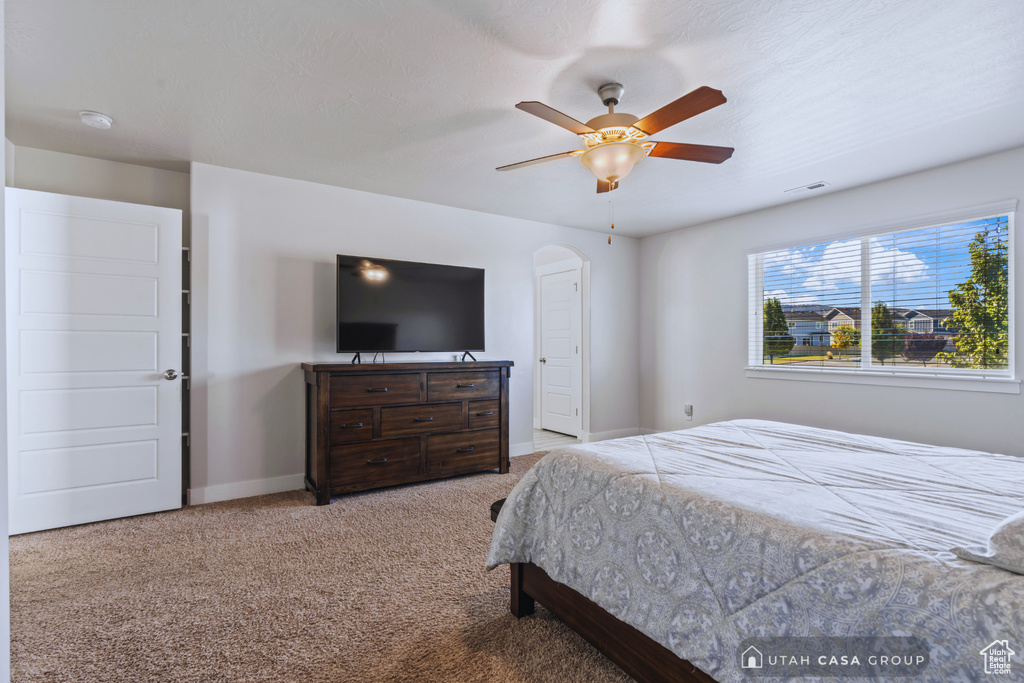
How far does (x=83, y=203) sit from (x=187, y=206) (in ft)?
2.27

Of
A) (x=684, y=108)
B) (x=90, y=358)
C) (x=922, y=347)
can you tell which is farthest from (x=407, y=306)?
(x=922, y=347)

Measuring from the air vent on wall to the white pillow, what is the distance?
342 centimetres

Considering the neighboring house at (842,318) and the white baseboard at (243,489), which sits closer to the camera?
the white baseboard at (243,489)

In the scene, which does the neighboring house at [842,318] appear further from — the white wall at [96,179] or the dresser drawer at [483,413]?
the white wall at [96,179]

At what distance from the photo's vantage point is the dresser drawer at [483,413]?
408cm

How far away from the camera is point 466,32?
1985 millimetres

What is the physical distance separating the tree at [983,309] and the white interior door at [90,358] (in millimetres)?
5281

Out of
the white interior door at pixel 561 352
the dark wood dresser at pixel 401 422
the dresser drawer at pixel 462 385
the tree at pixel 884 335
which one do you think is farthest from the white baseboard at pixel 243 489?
the tree at pixel 884 335

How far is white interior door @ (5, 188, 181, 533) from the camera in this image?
2.89 meters

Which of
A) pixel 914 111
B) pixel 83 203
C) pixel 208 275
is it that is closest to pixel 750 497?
pixel 914 111

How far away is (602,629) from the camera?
5.28 feet

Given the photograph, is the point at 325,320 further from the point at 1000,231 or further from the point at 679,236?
the point at 1000,231

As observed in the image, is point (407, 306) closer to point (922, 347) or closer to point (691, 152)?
point (691, 152)
